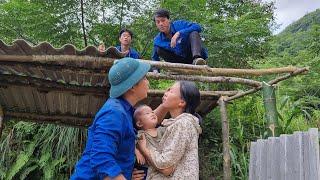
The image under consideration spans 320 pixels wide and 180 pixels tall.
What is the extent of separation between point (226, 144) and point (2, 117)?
2.67 m

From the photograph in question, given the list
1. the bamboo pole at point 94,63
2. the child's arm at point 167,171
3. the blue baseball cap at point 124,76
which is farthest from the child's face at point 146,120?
the bamboo pole at point 94,63

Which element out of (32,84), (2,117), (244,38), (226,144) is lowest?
(226,144)

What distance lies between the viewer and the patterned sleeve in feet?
8.95

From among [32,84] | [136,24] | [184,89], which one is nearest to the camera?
[184,89]

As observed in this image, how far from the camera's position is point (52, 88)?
4715 millimetres

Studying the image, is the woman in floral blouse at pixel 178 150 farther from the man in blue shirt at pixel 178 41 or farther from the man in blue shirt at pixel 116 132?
the man in blue shirt at pixel 178 41

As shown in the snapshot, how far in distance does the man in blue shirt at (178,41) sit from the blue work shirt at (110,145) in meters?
2.52

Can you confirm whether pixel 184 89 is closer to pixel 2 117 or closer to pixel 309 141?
Answer: pixel 309 141

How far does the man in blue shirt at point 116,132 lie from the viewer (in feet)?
7.22

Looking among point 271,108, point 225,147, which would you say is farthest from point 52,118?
point 271,108

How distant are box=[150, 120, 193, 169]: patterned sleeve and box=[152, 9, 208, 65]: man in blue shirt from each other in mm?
2075

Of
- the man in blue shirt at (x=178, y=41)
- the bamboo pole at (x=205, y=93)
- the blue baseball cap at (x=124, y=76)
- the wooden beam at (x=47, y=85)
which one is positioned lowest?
the blue baseball cap at (x=124, y=76)

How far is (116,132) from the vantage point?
7.47 feet

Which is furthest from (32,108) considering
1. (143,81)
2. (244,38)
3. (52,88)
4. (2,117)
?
(244,38)
